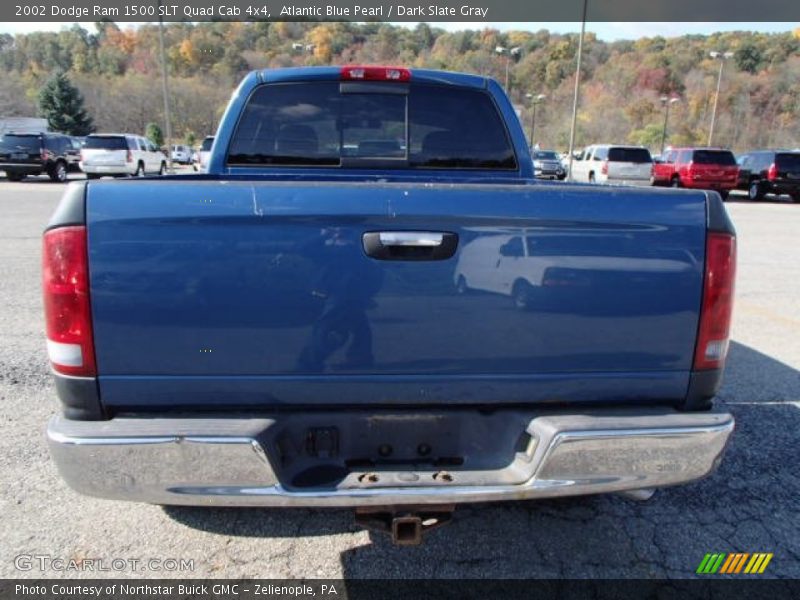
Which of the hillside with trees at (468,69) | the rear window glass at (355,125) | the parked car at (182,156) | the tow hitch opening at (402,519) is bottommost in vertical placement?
the parked car at (182,156)

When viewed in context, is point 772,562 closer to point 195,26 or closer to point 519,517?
point 519,517

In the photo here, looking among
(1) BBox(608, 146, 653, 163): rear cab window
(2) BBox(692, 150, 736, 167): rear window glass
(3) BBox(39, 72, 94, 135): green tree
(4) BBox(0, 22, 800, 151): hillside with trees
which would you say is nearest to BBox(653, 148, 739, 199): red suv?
(2) BBox(692, 150, 736, 167): rear window glass

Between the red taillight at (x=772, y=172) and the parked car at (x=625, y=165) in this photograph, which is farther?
the red taillight at (x=772, y=172)

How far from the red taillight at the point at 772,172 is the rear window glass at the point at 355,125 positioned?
2334 centimetres

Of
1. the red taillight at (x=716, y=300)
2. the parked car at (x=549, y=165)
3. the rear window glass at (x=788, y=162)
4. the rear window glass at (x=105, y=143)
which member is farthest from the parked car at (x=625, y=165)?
the red taillight at (x=716, y=300)

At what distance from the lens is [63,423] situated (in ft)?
6.27

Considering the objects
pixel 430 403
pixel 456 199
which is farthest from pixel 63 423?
pixel 456 199

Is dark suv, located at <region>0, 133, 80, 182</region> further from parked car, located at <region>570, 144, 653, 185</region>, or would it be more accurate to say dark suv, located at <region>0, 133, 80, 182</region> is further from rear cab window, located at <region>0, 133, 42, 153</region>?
parked car, located at <region>570, 144, 653, 185</region>

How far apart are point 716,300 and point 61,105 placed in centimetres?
6402

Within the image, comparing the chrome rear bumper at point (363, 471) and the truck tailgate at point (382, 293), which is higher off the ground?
the truck tailgate at point (382, 293)

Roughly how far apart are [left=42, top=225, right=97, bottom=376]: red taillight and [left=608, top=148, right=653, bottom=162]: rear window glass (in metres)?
22.8

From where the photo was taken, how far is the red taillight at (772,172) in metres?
22.1

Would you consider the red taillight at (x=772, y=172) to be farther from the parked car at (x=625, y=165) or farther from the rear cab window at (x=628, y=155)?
the rear cab window at (x=628, y=155)

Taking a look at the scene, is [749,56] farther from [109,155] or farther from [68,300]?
[68,300]
